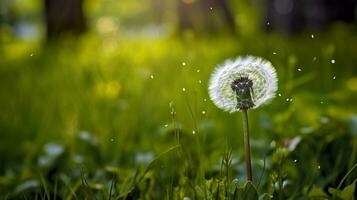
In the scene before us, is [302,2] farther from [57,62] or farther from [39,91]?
[39,91]

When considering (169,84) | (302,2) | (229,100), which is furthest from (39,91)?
(302,2)

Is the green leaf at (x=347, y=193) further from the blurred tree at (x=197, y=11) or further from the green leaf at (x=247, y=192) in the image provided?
the blurred tree at (x=197, y=11)

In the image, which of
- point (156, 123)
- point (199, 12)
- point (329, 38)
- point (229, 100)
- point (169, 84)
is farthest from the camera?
point (199, 12)

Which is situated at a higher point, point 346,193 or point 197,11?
point 346,193

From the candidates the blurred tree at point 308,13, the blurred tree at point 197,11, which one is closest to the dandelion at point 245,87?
the blurred tree at point 308,13

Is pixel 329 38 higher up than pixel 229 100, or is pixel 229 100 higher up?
pixel 229 100

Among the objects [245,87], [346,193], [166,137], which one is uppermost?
[245,87]

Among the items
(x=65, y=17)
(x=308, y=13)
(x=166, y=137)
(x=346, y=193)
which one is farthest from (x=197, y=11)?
(x=346, y=193)

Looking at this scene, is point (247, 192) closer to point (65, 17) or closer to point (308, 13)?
point (308, 13)
